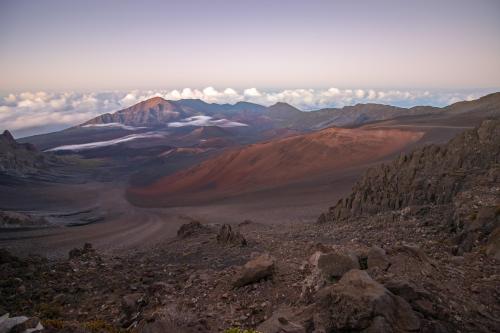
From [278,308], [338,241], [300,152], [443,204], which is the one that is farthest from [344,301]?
[300,152]

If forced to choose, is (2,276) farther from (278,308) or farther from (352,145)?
(352,145)

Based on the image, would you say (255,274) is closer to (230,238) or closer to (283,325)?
(283,325)

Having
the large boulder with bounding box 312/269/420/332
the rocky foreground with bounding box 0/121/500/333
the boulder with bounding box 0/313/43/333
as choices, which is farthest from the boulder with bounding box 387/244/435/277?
the boulder with bounding box 0/313/43/333

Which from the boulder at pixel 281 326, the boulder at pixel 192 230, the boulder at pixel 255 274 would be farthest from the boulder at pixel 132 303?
the boulder at pixel 192 230

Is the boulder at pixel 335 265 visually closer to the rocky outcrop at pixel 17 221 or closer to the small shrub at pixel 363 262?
the small shrub at pixel 363 262

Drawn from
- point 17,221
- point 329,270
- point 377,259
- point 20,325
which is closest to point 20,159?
point 17,221
